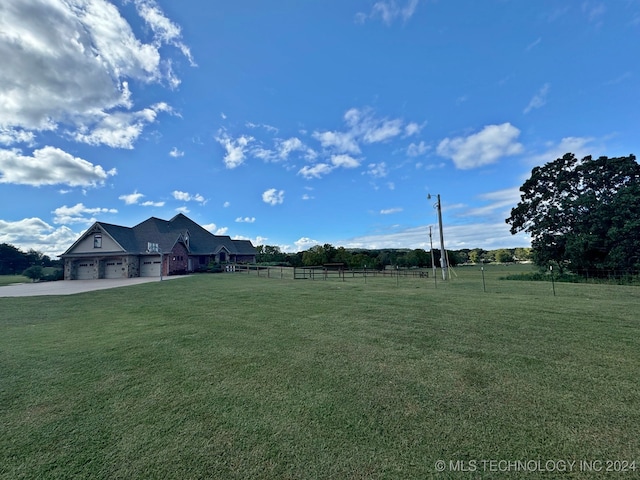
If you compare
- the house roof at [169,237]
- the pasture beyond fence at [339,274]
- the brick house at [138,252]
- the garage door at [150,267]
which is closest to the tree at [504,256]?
the pasture beyond fence at [339,274]

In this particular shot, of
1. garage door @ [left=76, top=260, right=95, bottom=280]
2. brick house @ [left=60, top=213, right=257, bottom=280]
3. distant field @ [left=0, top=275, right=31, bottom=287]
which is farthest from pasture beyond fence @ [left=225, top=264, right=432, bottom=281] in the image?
distant field @ [left=0, top=275, right=31, bottom=287]

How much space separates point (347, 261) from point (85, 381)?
37.8m

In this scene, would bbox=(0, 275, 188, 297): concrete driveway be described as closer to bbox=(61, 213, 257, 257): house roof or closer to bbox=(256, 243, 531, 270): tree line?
bbox=(61, 213, 257, 257): house roof

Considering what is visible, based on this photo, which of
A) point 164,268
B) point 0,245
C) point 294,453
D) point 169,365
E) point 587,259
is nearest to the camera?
point 294,453

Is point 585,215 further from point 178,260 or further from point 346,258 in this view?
point 178,260

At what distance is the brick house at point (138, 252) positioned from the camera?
25125mm

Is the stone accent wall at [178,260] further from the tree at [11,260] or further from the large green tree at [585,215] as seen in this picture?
the large green tree at [585,215]

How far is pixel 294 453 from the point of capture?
225 centimetres

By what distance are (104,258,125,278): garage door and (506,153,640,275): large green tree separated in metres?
35.3

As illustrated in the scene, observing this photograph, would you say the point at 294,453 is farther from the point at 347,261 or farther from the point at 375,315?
the point at 347,261

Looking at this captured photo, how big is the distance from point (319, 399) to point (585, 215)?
2329cm

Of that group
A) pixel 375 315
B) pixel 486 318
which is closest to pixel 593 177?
pixel 486 318

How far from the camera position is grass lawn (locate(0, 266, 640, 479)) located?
7.16ft

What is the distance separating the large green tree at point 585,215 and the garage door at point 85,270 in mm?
37818
